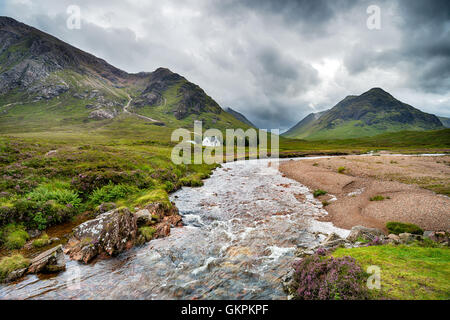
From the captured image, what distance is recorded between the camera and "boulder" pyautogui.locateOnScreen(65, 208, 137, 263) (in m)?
11.4

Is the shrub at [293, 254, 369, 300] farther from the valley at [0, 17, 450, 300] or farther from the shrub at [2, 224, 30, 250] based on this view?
the shrub at [2, 224, 30, 250]

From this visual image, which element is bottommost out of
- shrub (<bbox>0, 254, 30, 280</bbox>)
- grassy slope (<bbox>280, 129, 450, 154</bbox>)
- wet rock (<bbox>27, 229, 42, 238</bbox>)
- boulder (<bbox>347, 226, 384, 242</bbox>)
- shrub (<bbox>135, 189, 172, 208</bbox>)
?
shrub (<bbox>0, 254, 30, 280</bbox>)

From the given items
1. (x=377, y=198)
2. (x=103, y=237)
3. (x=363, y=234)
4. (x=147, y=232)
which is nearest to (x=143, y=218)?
(x=147, y=232)

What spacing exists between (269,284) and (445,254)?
8.09 metres

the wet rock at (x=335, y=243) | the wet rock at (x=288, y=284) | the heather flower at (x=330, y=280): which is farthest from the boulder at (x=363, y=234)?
the wet rock at (x=288, y=284)

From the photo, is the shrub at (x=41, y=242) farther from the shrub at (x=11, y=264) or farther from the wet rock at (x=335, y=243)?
the wet rock at (x=335, y=243)

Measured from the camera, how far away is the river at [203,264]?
8.73 m

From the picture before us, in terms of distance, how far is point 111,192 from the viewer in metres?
20.3

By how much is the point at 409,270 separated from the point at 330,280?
3.31m

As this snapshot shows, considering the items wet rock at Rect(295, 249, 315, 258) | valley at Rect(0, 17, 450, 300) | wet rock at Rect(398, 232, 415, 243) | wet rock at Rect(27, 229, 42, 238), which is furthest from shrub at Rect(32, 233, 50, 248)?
wet rock at Rect(398, 232, 415, 243)

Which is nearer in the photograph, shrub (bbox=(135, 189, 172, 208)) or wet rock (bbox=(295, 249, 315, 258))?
wet rock (bbox=(295, 249, 315, 258))

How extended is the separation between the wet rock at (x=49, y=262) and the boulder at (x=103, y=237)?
77 cm

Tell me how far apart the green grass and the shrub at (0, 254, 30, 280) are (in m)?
16.4
